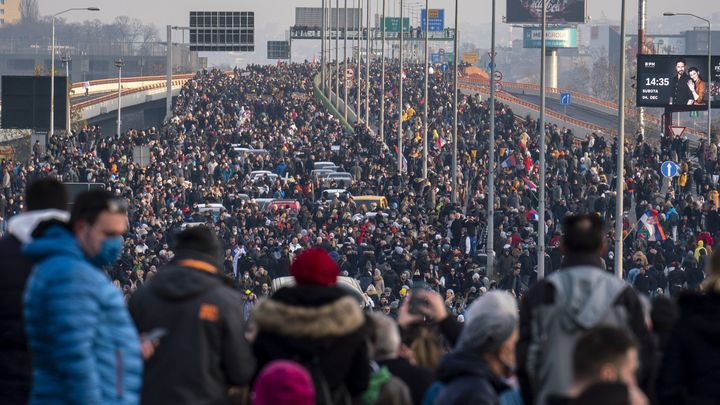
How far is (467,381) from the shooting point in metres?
7.58

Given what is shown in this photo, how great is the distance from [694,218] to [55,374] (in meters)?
35.7

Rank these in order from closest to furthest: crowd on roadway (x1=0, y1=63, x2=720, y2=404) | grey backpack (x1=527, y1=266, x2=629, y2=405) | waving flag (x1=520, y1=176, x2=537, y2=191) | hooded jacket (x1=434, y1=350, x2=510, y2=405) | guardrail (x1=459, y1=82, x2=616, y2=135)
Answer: crowd on roadway (x1=0, y1=63, x2=720, y2=404) < hooded jacket (x1=434, y1=350, x2=510, y2=405) < grey backpack (x1=527, y1=266, x2=629, y2=405) < waving flag (x1=520, y1=176, x2=537, y2=191) < guardrail (x1=459, y1=82, x2=616, y2=135)

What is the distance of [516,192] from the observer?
158ft

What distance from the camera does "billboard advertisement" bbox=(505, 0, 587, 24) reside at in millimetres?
151750

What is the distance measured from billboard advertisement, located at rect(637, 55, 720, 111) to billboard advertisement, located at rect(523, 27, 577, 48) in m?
96.9

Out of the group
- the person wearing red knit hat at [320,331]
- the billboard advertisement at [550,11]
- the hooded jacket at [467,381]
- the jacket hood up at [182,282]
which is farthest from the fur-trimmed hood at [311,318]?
the billboard advertisement at [550,11]

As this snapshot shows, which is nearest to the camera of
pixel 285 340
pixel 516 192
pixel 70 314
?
pixel 70 314

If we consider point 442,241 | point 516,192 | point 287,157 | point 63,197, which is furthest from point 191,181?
point 63,197

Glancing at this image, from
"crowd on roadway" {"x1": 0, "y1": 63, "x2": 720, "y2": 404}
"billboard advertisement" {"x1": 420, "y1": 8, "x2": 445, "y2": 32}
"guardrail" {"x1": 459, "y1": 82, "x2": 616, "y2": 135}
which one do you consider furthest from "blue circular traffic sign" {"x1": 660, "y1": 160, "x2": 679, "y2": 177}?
"billboard advertisement" {"x1": 420, "y1": 8, "x2": 445, "y2": 32}

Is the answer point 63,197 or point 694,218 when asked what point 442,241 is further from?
point 63,197

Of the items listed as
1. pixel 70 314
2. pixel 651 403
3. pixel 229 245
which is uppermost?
pixel 70 314

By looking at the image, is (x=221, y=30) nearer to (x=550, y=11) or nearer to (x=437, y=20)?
(x=550, y=11)

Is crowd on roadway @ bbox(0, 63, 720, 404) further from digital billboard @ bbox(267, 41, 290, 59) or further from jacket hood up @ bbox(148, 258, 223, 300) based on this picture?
digital billboard @ bbox(267, 41, 290, 59)

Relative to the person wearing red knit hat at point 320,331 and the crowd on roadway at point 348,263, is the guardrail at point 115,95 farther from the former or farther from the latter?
the person wearing red knit hat at point 320,331
